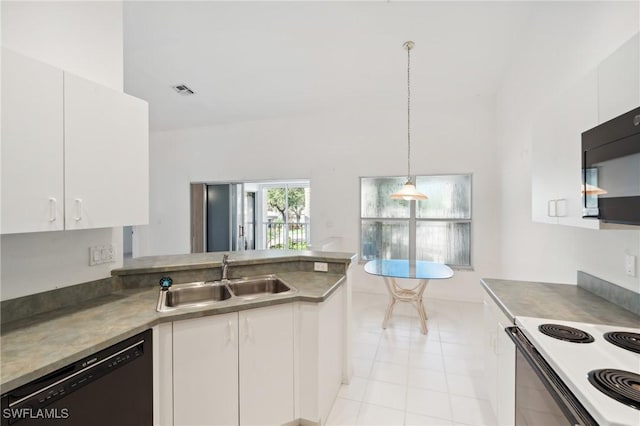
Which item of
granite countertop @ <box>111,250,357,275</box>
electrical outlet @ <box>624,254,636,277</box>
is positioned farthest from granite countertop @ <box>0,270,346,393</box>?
electrical outlet @ <box>624,254,636,277</box>

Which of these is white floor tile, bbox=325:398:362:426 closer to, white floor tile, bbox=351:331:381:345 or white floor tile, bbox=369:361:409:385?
white floor tile, bbox=369:361:409:385

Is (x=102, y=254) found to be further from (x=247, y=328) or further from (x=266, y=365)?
(x=266, y=365)

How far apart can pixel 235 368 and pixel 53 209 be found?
1201 millimetres

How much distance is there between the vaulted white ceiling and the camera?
246cm

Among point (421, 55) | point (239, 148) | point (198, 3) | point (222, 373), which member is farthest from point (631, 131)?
point (239, 148)

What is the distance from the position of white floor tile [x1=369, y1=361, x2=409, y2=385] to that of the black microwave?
5.93ft

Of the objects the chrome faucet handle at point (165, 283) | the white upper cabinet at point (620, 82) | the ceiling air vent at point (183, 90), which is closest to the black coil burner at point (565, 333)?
the white upper cabinet at point (620, 82)

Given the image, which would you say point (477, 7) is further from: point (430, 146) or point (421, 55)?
point (430, 146)

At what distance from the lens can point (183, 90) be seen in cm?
406

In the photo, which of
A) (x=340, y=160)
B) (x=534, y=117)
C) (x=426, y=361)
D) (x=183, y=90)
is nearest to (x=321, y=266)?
(x=426, y=361)

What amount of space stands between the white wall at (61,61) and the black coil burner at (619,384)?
8.01ft

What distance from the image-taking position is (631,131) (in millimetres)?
939

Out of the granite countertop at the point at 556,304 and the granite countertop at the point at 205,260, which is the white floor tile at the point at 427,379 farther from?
the granite countertop at the point at 205,260

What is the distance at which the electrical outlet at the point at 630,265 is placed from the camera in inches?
55.3
